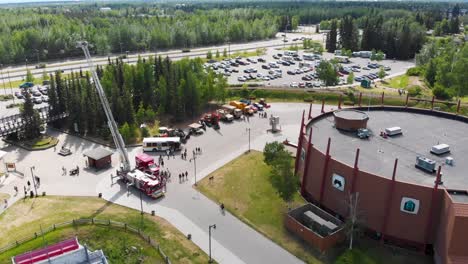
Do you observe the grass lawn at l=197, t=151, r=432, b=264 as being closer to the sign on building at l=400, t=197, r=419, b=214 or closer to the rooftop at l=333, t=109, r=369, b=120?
the sign on building at l=400, t=197, r=419, b=214

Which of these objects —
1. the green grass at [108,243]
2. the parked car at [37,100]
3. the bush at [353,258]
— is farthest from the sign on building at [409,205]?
the parked car at [37,100]

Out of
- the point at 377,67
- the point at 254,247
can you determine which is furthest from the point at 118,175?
the point at 377,67

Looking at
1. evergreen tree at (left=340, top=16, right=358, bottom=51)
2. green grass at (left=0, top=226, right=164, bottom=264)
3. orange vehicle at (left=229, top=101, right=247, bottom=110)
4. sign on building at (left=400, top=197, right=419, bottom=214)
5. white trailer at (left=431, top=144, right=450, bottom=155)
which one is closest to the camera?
green grass at (left=0, top=226, right=164, bottom=264)

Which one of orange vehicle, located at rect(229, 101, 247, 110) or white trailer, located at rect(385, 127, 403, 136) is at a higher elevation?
white trailer, located at rect(385, 127, 403, 136)

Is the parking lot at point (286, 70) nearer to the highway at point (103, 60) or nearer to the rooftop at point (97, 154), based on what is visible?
the highway at point (103, 60)

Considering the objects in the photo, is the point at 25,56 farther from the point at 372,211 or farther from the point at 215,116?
the point at 372,211

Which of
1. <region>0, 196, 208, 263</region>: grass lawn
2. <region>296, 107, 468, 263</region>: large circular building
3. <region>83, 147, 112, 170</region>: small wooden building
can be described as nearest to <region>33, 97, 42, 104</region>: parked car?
<region>83, 147, 112, 170</region>: small wooden building

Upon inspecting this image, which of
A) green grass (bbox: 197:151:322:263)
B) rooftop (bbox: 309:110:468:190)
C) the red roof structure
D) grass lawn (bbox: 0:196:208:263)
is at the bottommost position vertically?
grass lawn (bbox: 0:196:208:263)

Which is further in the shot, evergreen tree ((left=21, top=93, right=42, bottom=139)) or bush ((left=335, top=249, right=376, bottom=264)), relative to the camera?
evergreen tree ((left=21, top=93, right=42, bottom=139))
